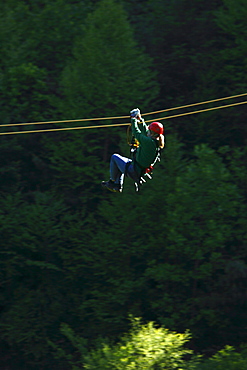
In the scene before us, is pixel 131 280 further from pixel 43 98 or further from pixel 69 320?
pixel 43 98

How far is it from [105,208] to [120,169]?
1408 centimetres

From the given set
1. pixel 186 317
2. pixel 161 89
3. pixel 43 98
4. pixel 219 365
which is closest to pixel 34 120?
pixel 43 98

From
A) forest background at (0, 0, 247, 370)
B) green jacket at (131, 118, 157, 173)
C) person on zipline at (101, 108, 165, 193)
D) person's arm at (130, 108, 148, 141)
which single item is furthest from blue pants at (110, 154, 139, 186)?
forest background at (0, 0, 247, 370)

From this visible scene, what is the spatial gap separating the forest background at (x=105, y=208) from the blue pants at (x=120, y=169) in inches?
489

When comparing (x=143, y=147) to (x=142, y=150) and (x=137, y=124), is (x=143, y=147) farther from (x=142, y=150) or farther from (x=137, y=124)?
(x=137, y=124)

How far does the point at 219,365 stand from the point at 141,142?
1143cm

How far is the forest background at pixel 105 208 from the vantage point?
23250mm

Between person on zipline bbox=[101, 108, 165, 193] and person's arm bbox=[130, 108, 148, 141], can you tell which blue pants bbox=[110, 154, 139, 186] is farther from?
person's arm bbox=[130, 108, 148, 141]

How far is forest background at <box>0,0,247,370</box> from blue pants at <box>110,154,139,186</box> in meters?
12.4

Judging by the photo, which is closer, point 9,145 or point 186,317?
point 186,317

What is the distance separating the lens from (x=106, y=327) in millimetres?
23891

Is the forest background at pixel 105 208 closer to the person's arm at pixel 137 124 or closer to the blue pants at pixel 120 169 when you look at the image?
the blue pants at pixel 120 169

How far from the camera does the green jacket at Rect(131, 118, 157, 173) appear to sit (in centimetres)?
985

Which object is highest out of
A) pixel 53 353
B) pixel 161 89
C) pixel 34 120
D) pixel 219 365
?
pixel 161 89
